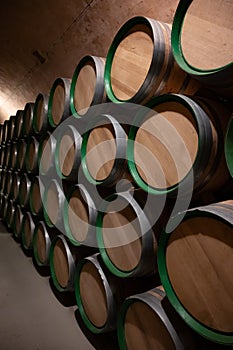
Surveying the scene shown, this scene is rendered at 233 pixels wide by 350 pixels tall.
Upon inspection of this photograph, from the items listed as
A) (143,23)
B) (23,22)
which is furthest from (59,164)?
(23,22)

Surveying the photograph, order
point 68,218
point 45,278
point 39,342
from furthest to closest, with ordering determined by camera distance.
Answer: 1. point 45,278
2. point 68,218
3. point 39,342

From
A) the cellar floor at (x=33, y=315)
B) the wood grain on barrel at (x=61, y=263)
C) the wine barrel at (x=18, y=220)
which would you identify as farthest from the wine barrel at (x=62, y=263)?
the wine barrel at (x=18, y=220)

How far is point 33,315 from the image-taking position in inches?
111

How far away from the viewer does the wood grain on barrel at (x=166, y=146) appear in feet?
4.55

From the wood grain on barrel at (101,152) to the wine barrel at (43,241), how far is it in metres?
1.44

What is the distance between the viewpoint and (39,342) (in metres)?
2.46

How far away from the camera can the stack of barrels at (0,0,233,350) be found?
1.25 metres

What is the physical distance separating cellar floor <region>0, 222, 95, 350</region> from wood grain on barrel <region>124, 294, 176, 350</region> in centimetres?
81

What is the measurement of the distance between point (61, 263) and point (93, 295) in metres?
0.67

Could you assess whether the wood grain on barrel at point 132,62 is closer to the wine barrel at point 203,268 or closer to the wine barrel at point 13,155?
the wine barrel at point 203,268

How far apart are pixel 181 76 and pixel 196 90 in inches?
4.9

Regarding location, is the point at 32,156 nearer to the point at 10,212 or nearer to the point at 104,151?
the point at 10,212

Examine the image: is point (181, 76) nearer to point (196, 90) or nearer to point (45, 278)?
point (196, 90)

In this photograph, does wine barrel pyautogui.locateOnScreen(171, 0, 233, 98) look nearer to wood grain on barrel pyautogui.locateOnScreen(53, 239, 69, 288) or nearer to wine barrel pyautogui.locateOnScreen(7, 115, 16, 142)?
wood grain on barrel pyautogui.locateOnScreen(53, 239, 69, 288)
